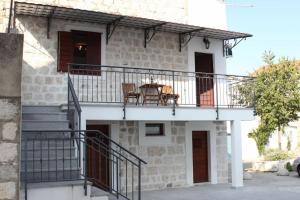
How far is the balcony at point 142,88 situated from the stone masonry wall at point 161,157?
0.95m

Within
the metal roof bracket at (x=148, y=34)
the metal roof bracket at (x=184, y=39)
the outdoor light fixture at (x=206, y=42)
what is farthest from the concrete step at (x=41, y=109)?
the outdoor light fixture at (x=206, y=42)

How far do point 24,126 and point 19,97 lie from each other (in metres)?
5.19

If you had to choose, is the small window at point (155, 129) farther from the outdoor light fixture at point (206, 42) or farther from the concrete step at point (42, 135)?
the concrete step at point (42, 135)

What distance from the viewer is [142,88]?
1230 centimetres

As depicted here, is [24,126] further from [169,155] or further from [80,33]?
[169,155]

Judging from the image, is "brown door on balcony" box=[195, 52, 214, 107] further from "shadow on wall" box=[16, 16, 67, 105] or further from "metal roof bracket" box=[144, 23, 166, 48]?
"shadow on wall" box=[16, 16, 67, 105]

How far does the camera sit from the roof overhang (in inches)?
420

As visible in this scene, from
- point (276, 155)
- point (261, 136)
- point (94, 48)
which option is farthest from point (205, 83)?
point (261, 136)

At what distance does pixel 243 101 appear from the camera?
48.9 ft

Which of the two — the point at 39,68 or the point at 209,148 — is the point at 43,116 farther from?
the point at 209,148

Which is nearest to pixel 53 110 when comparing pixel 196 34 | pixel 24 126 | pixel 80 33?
pixel 24 126

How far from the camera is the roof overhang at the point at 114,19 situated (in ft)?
35.0

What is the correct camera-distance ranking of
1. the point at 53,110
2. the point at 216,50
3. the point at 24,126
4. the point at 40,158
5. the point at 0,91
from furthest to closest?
the point at 216,50, the point at 53,110, the point at 24,126, the point at 40,158, the point at 0,91

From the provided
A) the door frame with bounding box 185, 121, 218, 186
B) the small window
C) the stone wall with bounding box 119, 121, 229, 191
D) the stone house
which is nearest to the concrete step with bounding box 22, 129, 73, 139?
the stone house
